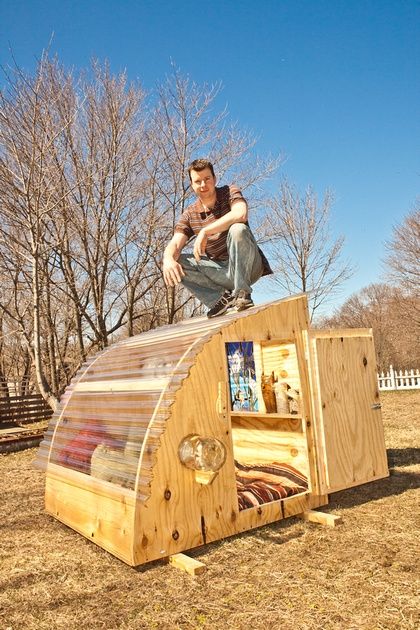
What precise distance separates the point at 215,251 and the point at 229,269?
1.08 feet

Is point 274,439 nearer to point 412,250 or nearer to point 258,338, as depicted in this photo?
point 258,338

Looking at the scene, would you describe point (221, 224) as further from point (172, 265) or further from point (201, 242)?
point (172, 265)

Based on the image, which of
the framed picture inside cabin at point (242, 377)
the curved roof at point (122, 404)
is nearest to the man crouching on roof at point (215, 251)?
the curved roof at point (122, 404)

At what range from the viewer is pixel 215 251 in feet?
17.3

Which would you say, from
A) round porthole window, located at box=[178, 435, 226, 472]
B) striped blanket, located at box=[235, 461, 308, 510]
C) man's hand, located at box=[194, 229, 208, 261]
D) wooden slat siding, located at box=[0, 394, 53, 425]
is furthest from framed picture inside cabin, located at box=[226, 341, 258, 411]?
wooden slat siding, located at box=[0, 394, 53, 425]

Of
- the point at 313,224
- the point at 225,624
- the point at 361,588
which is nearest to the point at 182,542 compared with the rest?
the point at 225,624

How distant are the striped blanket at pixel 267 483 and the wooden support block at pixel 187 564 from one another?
0.87 metres

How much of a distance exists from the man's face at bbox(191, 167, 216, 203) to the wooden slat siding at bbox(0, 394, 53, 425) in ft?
41.9

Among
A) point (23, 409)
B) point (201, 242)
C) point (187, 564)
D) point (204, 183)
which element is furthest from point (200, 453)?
point (23, 409)

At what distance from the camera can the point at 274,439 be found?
6125 mm

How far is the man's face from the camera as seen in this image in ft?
16.1

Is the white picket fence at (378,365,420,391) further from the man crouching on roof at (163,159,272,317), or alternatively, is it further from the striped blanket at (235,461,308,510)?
the man crouching on roof at (163,159,272,317)

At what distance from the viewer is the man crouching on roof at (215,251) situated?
4.82 meters

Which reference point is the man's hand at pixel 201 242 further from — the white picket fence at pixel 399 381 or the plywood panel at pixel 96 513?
the white picket fence at pixel 399 381
